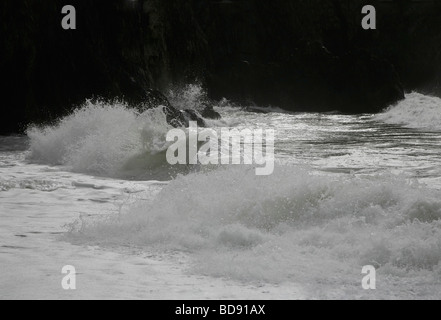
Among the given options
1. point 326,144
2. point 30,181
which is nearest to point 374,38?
point 326,144

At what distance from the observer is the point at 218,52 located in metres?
39.0

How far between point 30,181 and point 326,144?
670 centimetres

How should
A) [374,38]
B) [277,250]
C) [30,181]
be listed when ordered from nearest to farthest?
[277,250] → [30,181] → [374,38]

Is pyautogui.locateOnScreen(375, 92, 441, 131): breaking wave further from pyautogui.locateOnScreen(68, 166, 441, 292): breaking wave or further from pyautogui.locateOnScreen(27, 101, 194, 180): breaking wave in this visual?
pyautogui.locateOnScreen(68, 166, 441, 292): breaking wave

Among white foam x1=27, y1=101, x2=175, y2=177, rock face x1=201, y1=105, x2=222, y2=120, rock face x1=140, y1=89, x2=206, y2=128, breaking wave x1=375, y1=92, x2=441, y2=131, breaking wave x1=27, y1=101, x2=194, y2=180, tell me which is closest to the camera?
breaking wave x1=27, y1=101, x2=194, y2=180

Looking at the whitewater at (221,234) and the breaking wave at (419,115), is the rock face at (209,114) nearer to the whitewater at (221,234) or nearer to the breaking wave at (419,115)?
the breaking wave at (419,115)

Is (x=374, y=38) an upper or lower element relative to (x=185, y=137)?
upper

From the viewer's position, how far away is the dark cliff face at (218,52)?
16.3 metres

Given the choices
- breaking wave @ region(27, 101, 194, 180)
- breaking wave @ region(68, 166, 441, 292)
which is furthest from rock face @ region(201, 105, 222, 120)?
breaking wave @ region(68, 166, 441, 292)

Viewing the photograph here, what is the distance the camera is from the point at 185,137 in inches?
430

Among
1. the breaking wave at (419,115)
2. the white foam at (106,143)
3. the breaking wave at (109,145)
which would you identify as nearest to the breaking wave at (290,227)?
the breaking wave at (109,145)

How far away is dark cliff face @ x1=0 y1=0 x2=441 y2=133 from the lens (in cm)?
1628

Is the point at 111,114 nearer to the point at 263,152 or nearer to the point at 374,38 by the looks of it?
the point at 263,152

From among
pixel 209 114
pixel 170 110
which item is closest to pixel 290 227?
pixel 170 110
